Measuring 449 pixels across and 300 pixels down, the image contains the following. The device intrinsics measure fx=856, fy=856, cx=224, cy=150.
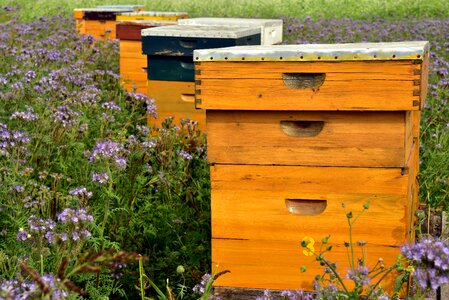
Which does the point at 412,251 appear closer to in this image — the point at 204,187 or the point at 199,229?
the point at 199,229

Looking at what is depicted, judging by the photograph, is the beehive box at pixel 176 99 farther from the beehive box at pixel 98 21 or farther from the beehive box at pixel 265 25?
the beehive box at pixel 98 21

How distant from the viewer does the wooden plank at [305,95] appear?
3.35 metres

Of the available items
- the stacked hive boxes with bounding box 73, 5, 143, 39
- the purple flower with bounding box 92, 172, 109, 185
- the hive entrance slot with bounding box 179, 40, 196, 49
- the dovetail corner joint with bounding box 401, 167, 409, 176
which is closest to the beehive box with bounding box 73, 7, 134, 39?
the stacked hive boxes with bounding box 73, 5, 143, 39

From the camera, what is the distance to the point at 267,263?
362cm

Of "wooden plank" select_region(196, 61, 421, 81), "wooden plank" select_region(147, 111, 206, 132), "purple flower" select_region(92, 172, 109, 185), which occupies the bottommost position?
"wooden plank" select_region(147, 111, 206, 132)

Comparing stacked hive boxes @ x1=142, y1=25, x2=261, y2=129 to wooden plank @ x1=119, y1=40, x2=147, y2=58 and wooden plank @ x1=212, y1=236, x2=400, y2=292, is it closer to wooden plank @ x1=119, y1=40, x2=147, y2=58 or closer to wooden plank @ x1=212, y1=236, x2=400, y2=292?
wooden plank @ x1=119, y1=40, x2=147, y2=58

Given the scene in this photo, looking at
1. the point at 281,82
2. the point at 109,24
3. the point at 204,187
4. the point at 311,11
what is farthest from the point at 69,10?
the point at 281,82

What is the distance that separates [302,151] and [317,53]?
0.41 metres

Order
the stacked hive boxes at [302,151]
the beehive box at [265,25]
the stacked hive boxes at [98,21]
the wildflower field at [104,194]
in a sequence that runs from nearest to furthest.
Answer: the wildflower field at [104,194] < the stacked hive boxes at [302,151] < the beehive box at [265,25] < the stacked hive boxes at [98,21]

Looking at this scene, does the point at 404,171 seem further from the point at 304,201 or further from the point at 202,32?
→ the point at 202,32

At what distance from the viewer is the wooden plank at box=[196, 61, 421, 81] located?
335 cm

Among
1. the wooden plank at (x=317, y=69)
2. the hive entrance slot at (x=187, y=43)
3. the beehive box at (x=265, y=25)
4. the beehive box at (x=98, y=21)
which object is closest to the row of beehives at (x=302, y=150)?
the wooden plank at (x=317, y=69)

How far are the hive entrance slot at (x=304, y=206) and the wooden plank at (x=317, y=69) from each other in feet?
1.77

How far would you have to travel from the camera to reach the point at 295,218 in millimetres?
3557
